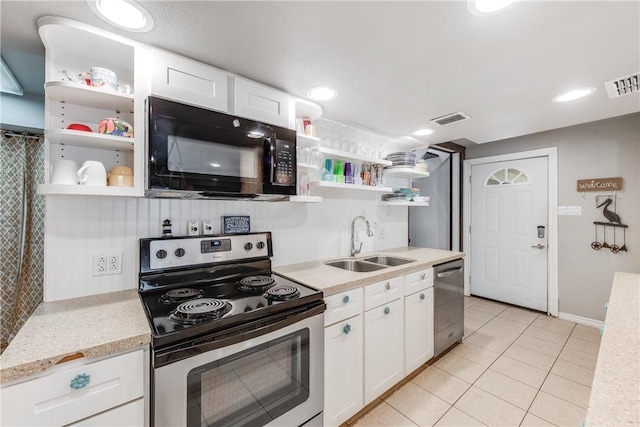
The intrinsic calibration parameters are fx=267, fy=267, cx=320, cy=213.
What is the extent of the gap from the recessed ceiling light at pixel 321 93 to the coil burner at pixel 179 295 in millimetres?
1428

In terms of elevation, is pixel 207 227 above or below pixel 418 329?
above

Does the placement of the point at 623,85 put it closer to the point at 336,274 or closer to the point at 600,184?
the point at 600,184

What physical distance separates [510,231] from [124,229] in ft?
13.6

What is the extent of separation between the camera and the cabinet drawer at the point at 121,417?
869 mm

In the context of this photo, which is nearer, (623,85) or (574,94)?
(623,85)

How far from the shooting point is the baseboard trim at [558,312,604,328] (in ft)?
9.64

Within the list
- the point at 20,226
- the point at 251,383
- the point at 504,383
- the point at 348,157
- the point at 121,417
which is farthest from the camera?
the point at 348,157

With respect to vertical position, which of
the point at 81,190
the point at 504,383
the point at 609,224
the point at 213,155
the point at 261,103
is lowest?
the point at 504,383

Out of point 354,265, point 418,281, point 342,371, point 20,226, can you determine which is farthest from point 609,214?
point 20,226

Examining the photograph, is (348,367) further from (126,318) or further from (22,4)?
(22,4)

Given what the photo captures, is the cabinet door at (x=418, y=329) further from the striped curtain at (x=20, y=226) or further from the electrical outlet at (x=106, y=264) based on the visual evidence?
the striped curtain at (x=20, y=226)

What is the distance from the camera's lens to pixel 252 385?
3.88 feet

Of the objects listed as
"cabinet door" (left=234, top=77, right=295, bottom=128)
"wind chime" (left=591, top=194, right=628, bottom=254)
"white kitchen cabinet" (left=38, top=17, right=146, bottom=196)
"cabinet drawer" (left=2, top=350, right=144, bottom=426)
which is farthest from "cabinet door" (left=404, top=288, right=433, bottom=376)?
"wind chime" (left=591, top=194, right=628, bottom=254)

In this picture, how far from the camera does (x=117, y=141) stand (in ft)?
4.08
